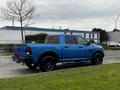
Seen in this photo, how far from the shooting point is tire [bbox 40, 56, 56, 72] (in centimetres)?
1333

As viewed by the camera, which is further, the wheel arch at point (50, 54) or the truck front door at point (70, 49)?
the truck front door at point (70, 49)

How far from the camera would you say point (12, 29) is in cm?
5275

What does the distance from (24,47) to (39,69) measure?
1.39m

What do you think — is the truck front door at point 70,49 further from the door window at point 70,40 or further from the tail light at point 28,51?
the tail light at point 28,51

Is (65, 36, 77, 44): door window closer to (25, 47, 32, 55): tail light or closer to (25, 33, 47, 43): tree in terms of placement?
(25, 47, 32, 55): tail light

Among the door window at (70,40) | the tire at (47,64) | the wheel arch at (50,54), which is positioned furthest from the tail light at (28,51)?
the door window at (70,40)

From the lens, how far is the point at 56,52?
13820mm

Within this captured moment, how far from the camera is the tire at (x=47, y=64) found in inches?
525

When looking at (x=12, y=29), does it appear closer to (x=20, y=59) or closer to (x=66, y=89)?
(x=20, y=59)

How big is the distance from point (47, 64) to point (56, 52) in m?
0.77

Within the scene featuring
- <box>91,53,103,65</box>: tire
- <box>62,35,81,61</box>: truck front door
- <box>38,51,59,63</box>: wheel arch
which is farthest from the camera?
<box>91,53,103,65</box>: tire

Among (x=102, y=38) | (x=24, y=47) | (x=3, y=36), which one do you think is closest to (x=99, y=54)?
(x=24, y=47)

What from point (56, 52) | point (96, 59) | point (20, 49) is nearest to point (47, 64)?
point (56, 52)

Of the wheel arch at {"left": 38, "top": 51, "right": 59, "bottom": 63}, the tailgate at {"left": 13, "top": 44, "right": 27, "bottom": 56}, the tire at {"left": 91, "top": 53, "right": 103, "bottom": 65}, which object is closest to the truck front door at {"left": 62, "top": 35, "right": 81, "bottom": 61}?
the wheel arch at {"left": 38, "top": 51, "right": 59, "bottom": 63}
